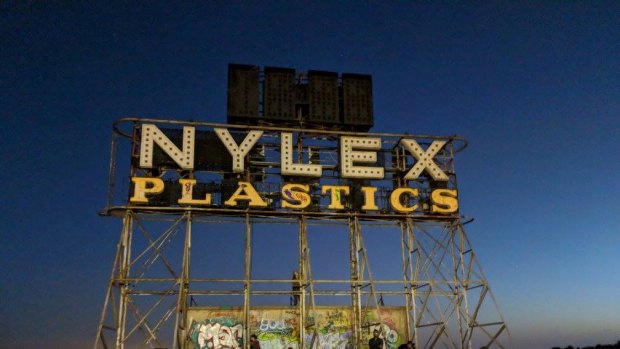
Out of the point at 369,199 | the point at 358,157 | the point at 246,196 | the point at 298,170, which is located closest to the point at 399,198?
the point at 369,199

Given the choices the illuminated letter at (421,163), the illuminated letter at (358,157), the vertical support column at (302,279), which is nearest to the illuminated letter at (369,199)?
the illuminated letter at (358,157)

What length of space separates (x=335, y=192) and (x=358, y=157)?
87.3 inches

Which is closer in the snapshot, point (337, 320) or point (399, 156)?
point (337, 320)

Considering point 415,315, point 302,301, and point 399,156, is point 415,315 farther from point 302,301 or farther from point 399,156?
point 399,156

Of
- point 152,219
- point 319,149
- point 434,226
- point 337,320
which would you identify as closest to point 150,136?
point 152,219

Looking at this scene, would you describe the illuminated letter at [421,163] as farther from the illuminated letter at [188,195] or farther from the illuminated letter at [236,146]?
the illuminated letter at [188,195]

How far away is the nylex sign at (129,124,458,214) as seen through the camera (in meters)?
27.5

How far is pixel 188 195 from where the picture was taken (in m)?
27.3

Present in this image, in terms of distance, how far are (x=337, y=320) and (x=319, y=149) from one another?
26.7 ft

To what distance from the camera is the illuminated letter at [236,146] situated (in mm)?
28278

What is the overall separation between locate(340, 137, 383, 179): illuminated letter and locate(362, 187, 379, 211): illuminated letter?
69 centimetres

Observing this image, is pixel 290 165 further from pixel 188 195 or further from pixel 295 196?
pixel 188 195

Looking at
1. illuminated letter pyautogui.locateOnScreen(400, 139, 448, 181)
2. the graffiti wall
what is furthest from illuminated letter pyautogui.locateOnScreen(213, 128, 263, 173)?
illuminated letter pyautogui.locateOnScreen(400, 139, 448, 181)

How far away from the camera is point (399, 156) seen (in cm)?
3105
